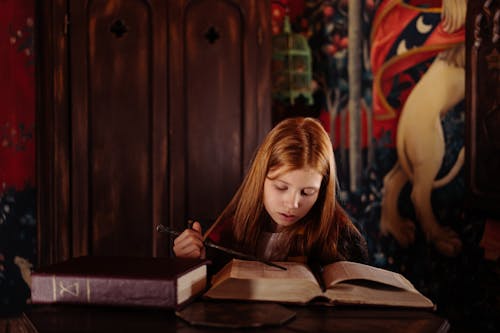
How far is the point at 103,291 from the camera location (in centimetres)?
115

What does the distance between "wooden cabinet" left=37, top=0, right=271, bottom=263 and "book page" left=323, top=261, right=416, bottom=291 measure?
1577 mm

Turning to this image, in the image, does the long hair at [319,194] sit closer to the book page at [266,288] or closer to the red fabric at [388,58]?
the book page at [266,288]

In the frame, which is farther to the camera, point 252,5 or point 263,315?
point 252,5

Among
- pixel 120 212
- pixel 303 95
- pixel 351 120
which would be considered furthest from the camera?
pixel 351 120

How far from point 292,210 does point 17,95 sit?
2259 millimetres

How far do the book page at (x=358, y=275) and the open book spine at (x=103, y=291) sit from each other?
1.11 ft

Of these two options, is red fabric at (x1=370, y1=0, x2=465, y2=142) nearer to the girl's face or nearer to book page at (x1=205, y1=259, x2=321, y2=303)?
the girl's face

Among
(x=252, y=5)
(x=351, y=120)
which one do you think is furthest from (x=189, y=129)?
(x=351, y=120)

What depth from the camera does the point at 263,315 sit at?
1101 mm

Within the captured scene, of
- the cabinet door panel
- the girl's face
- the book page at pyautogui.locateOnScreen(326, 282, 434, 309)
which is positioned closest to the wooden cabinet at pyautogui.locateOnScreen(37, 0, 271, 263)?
the cabinet door panel

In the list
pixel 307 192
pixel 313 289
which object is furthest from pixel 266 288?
pixel 307 192

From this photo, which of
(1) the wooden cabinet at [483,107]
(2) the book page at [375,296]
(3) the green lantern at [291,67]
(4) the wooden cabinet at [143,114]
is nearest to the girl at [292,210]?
(2) the book page at [375,296]

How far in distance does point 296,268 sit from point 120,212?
166 centimetres

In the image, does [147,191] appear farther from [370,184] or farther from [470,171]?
[470,171]
